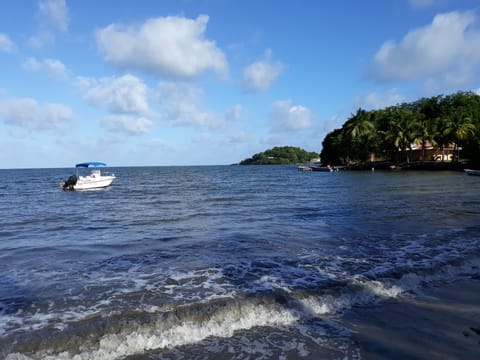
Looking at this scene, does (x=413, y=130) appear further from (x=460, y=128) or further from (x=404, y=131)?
(x=460, y=128)

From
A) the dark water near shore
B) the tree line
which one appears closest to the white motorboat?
the dark water near shore

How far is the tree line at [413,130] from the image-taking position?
68269mm

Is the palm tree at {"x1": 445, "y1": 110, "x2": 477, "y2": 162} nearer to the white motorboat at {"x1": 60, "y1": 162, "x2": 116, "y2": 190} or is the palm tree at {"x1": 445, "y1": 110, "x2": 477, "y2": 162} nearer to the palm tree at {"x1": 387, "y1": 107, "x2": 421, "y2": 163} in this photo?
the palm tree at {"x1": 387, "y1": 107, "x2": 421, "y2": 163}

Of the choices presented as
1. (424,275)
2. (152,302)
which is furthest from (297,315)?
(424,275)

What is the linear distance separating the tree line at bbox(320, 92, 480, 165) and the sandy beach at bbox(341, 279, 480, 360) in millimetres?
62306

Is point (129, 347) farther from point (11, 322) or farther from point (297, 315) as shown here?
point (297, 315)

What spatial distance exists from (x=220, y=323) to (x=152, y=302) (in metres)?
1.51

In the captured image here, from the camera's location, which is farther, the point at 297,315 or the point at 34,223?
the point at 34,223

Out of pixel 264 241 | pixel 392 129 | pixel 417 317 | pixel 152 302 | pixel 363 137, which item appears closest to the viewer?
pixel 417 317

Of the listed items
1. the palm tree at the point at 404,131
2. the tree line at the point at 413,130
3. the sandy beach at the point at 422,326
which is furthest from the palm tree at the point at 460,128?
the sandy beach at the point at 422,326

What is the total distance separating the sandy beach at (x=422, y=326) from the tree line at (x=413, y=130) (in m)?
62.3

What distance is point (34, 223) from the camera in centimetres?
1753

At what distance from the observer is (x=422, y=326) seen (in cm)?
531

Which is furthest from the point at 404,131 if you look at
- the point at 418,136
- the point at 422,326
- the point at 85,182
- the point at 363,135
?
the point at 422,326
